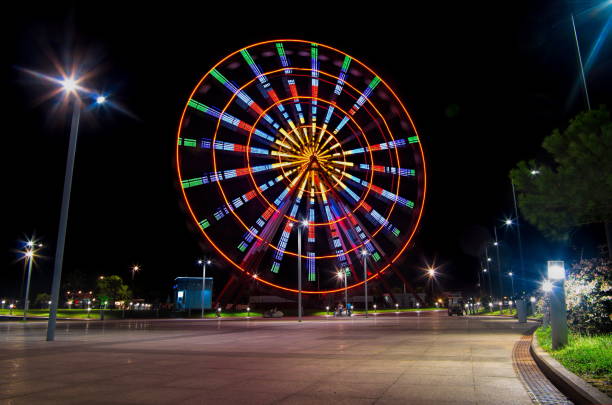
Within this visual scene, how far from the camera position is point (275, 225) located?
34281mm

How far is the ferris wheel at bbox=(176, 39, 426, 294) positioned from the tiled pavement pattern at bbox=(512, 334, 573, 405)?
924 inches

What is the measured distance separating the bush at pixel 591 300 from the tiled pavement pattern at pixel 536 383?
9.25 ft

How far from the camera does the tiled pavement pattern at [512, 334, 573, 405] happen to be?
6027 millimetres

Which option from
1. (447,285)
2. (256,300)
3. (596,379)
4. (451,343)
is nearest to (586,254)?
(451,343)

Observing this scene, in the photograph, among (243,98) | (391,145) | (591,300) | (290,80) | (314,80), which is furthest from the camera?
(391,145)

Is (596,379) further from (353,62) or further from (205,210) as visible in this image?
(353,62)

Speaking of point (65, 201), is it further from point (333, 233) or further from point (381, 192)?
point (381, 192)

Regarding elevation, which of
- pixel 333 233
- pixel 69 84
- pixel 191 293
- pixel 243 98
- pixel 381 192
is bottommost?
pixel 191 293

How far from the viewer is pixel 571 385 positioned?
6121 millimetres

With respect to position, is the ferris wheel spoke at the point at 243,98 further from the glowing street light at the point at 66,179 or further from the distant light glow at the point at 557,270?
the distant light glow at the point at 557,270

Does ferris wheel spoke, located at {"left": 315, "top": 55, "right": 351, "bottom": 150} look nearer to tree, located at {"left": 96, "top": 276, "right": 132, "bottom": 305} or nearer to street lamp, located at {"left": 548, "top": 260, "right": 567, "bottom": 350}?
street lamp, located at {"left": 548, "top": 260, "right": 567, "bottom": 350}

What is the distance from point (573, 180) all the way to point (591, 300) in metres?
3.16

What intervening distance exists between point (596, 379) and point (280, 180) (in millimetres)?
29799

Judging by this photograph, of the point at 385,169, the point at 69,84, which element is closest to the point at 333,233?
the point at 385,169
